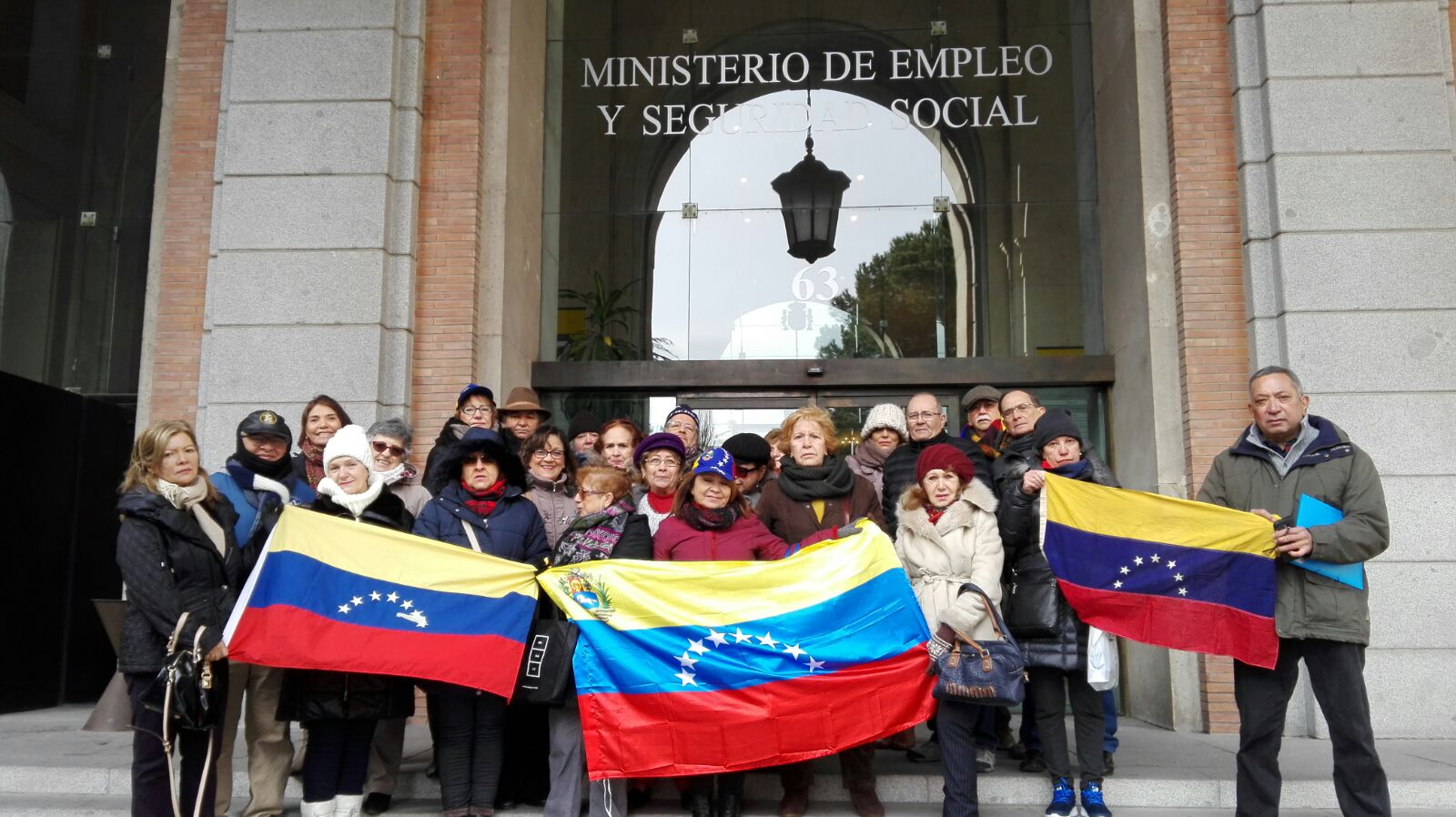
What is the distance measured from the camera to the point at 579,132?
38.0 feet

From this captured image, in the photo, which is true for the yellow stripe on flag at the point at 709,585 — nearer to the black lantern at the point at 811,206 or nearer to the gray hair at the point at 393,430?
the gray hair at the point at 393,430

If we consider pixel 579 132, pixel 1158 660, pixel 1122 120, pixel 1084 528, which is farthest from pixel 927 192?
pixel 1084 528

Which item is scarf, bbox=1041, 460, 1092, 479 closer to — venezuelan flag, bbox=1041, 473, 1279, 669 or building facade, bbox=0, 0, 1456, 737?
venezuelan flag, bbox=1041, 473, 1279, 669

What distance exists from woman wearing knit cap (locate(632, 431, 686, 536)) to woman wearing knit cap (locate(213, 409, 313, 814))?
1964 millimetres

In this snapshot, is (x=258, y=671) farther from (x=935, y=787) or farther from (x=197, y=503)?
(x=935, y=787)

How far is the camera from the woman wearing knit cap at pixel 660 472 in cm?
681

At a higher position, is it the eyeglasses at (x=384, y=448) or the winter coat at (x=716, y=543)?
the eyeglasses at (x=384, y=448)

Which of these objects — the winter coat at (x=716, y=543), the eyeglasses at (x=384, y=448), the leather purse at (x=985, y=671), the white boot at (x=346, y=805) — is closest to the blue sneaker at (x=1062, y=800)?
the leather purse at (x=985, y=671)

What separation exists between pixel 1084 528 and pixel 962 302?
5.12m

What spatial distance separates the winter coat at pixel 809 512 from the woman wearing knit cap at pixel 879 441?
88 cm

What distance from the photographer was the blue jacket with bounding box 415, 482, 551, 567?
6297 millimetres

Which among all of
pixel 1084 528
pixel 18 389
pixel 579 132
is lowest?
pixel 1084 528

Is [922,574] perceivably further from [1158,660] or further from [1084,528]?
[1158,660]

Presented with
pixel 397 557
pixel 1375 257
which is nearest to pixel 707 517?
pixel 397 557
